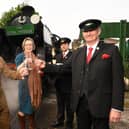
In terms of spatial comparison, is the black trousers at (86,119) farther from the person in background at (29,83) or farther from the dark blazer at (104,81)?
the person in background at (29,83)

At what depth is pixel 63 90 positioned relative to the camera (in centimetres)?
768

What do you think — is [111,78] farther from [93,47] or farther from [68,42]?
[68,42]

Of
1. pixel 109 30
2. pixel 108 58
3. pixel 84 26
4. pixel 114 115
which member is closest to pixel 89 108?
pixel 114 115

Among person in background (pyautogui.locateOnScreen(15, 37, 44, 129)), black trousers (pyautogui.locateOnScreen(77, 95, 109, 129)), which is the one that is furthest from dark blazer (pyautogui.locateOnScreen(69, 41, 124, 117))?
person in background (pyautogui.locateOnScreen(15, 37, 44, 129))

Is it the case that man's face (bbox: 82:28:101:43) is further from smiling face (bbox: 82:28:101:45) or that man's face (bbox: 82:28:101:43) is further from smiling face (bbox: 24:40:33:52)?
smiling face (bbox: 24:40:33:52)

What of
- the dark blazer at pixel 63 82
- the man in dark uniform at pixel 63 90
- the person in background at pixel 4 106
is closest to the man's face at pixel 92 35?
the person in background at pixel 4 106

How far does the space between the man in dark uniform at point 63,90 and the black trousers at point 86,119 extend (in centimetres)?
267

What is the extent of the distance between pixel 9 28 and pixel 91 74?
7.26 meters

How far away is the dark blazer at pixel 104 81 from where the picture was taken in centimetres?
437

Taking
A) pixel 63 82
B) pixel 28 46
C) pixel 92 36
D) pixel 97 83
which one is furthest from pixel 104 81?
pixel 63 82

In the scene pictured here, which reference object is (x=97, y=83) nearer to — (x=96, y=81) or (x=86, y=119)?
(x=96, y=81)

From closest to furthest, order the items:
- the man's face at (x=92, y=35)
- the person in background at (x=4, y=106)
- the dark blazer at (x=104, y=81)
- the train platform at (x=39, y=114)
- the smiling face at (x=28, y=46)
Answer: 1. the dark blazer at (x=104, y=81)
2. the man's face at (x=92, y=35)
3. the person in background at (x=4, y=106)
4. the smiling face at (x=28, y=46)
5. the train platform at (x=39, y=114)

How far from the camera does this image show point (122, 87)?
14.5 feet

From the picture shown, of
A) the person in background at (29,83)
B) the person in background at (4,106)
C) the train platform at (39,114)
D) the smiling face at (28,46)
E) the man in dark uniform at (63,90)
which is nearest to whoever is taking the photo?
the person in background at (4,106)
